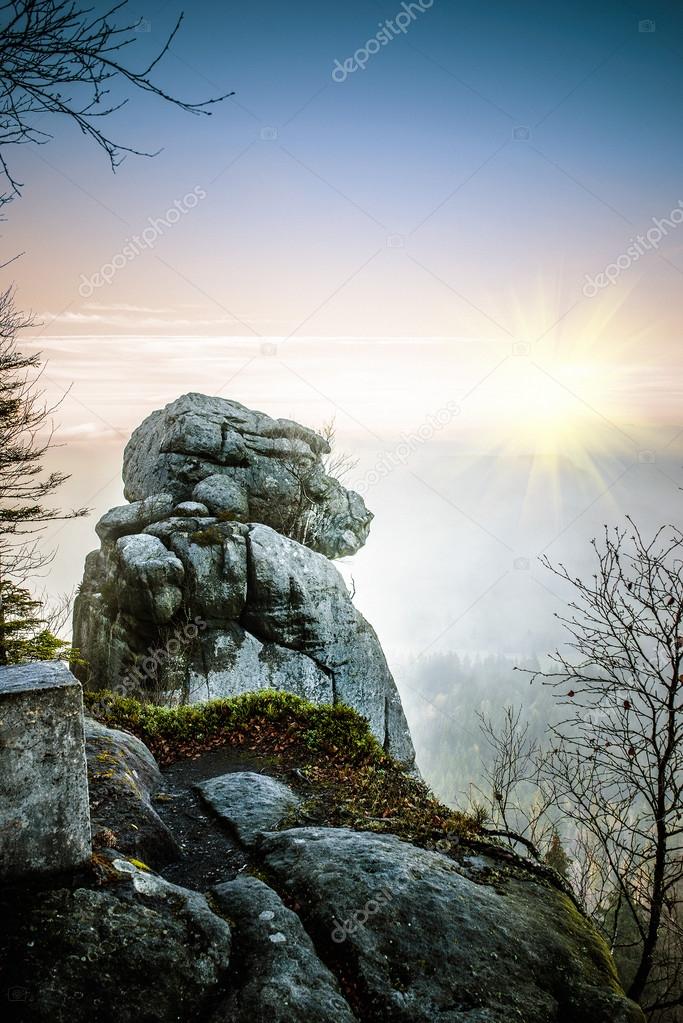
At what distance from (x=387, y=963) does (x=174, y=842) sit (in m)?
2.26

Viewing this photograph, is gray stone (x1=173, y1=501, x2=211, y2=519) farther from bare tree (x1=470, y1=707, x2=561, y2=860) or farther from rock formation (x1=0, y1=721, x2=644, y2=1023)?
rock formation (x1=0, y1=721, x2=644, y2=1023)

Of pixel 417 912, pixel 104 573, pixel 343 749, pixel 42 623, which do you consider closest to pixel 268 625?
pixel 104 573

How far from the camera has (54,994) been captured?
3012mm

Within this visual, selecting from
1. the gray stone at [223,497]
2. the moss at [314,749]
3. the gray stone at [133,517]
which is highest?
the gray stone at [223,497]

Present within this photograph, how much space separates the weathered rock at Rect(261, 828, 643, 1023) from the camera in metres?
3.62

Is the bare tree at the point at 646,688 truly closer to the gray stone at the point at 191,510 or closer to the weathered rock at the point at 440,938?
the weathered rock at the point at 440,938

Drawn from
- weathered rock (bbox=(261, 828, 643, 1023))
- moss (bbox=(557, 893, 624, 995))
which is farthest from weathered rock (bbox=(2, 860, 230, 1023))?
moss (bbox=(557, 893, 624, 995))

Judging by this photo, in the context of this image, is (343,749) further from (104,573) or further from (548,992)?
(104,573)

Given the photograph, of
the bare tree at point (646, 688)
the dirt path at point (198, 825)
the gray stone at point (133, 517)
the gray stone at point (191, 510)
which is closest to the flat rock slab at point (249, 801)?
the dirt path at point (198, 825)

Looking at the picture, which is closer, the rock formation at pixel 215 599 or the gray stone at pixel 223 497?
the rock formation at pixel 215 599

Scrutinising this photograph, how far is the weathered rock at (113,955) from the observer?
9.95 feet

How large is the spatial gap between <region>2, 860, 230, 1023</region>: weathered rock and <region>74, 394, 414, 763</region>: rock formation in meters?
12.6

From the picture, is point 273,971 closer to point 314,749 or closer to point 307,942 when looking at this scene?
point 307,942

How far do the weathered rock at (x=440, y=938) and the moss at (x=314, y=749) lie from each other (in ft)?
2.78
